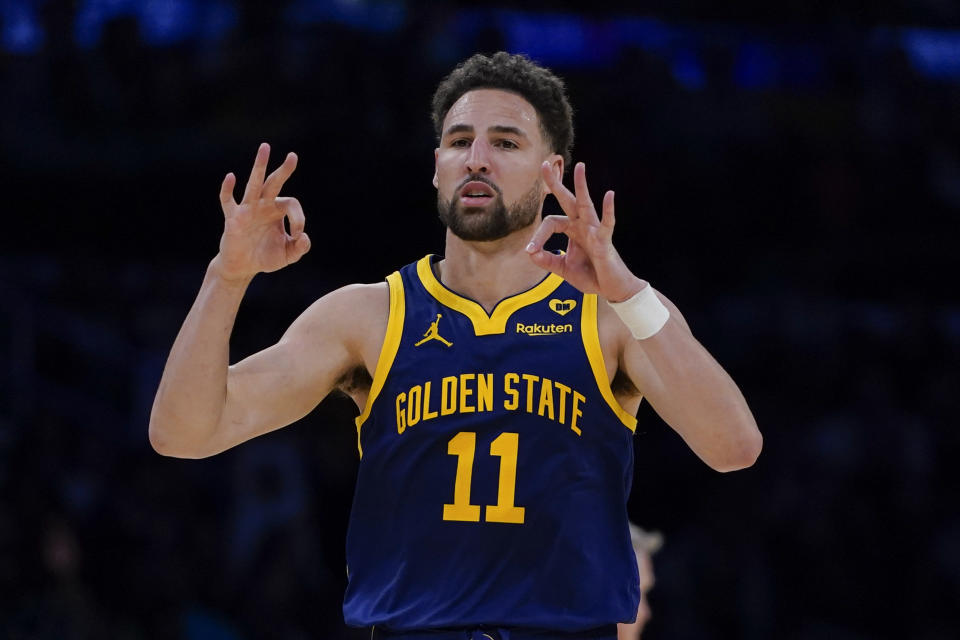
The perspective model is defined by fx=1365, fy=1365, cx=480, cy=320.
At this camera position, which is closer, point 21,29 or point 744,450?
point 744,450

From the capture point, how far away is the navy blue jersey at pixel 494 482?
366cm

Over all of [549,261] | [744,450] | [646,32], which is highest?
[646,32]

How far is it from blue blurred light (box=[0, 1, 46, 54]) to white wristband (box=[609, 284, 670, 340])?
7523mm

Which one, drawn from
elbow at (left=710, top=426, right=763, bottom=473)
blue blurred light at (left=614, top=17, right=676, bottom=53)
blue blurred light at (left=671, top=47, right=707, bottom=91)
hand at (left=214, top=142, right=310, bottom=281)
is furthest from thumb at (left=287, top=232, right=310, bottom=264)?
blue blurred light at (left=614, top=17, right=676, bottom=53)

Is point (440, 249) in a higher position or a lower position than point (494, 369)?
higher

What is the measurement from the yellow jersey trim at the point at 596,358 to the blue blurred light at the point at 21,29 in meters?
7.13

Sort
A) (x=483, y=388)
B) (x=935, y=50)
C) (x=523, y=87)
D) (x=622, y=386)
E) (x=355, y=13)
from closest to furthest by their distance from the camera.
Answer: (x=483, y=388) → (x=622, y=386) → (x=523, y=87) → (x=355, y=13) → (x=935, y=50)

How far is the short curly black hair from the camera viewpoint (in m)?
4.28

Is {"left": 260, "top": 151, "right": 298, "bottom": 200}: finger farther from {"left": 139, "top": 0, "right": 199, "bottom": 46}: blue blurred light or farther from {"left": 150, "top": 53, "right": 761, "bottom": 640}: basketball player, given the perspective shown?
{"left": 139, "top": 0, "right": 199, "bottom": 46}: blue blurred light

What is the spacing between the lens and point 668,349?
3.55 meters

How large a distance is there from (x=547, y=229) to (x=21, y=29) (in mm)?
8034

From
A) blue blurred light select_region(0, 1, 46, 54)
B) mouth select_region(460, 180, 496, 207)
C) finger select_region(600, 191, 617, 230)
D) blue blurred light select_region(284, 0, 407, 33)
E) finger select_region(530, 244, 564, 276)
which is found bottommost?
finger select_region(530, 244, 564, 276)

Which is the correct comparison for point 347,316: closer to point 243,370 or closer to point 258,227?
point 243,370

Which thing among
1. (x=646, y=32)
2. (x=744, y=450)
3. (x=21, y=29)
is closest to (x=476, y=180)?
(x=744, y=450)
